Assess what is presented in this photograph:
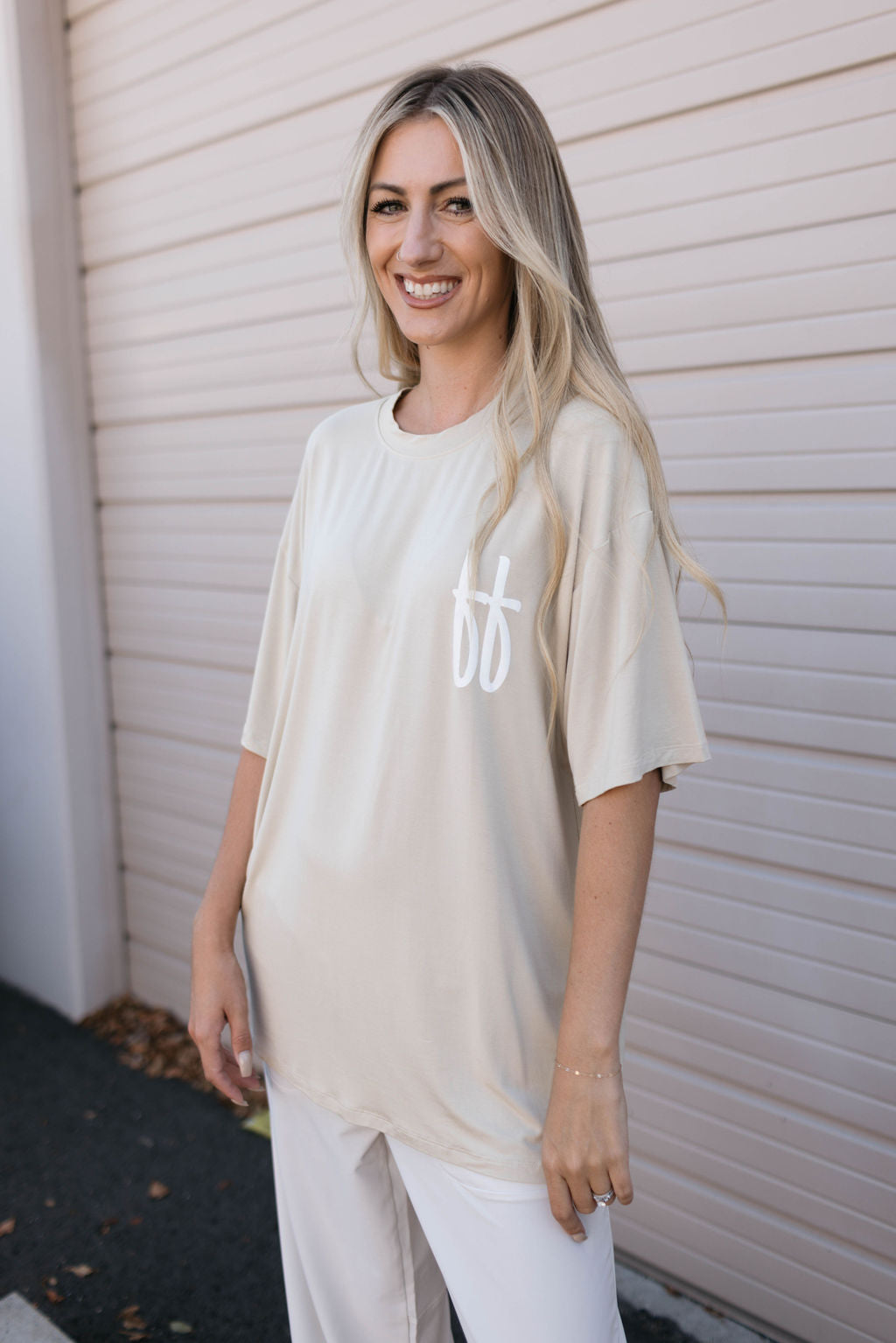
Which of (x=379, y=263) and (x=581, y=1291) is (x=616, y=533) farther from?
(x=581, y=1291)

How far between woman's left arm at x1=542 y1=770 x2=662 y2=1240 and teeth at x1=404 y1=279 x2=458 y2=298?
2.19ft

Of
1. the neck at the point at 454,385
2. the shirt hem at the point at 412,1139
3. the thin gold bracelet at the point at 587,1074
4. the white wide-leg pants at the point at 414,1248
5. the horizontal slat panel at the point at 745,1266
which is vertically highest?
the neck at the point at 454,385

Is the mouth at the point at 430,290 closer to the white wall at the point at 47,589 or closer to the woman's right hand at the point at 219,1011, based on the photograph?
the woman's right hand at the point at 219,1011

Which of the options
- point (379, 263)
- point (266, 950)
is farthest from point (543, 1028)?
point (379, 263)

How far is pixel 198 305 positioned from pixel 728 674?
2.04m

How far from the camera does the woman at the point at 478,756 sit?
3.83ft

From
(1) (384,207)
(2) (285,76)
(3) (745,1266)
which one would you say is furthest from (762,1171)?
(2) (285,76)

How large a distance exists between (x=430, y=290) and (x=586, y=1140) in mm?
1038

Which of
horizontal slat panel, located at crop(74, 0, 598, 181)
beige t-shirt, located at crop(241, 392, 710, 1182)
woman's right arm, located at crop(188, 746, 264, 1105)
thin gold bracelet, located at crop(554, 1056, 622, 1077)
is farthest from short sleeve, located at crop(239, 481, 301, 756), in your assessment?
horizontal slat panel, located at crop(74, 0, 598, 181)

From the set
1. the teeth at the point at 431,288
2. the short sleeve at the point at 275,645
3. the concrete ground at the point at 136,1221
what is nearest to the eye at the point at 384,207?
the teeth at the point at 431,288

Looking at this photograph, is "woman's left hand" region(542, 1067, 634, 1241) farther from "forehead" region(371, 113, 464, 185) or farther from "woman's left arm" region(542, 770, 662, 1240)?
"forehead" region(371, 113, 464, 185)

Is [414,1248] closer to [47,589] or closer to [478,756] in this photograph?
[478,756]

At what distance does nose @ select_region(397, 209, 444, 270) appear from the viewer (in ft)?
4.26

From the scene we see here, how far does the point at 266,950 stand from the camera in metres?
1.44
